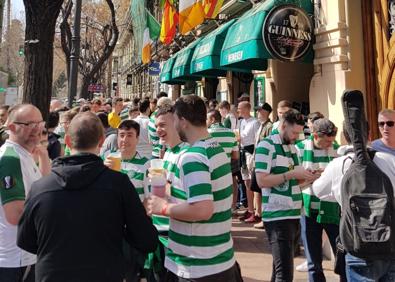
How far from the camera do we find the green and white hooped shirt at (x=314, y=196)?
4.40 meters

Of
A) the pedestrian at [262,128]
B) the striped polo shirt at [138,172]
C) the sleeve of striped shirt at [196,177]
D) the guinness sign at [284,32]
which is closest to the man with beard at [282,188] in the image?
the striped polo shirt at [138,172]

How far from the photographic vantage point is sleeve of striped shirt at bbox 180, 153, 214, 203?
2578 millimetres

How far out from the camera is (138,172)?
13.2 ft

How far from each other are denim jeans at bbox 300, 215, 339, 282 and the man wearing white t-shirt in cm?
353

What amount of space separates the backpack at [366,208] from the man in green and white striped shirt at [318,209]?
4.58 ft

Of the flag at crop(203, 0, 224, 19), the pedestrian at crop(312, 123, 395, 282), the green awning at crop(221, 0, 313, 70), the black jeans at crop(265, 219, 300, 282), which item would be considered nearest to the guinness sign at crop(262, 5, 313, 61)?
the green awning at crop(221, 0, 313, 70)

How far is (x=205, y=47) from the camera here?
39.2 ft

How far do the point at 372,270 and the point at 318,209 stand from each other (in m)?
1.52

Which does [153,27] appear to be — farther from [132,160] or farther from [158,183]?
[158,183]

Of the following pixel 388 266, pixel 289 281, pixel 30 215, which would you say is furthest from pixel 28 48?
pixel 388 266

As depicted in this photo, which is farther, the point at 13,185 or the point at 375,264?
the point at 375,264

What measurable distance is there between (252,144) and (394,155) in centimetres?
515

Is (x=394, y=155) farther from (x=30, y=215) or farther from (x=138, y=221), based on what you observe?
(x=30, y=215)

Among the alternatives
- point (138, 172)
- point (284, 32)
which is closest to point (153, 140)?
point (284, 32)
